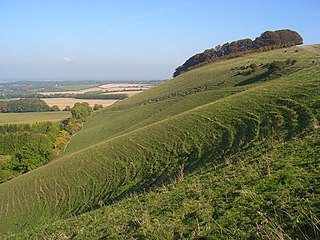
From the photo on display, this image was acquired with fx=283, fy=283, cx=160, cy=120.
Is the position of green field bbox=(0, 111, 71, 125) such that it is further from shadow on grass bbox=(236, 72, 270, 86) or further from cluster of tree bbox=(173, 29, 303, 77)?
shadow on grass bbox=(236, 72, 270, 86)

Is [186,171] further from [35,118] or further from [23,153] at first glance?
[35,118]

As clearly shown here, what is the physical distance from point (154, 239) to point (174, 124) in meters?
21.3

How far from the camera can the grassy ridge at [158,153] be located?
19828 mm

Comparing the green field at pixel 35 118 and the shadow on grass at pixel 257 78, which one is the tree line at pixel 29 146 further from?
the shadow on grass at pixel 257 78

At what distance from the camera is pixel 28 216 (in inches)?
1005

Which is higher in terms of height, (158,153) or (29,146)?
(158,153)

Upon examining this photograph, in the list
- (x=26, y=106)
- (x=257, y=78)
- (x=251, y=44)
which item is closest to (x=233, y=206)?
(x=257, y=78)

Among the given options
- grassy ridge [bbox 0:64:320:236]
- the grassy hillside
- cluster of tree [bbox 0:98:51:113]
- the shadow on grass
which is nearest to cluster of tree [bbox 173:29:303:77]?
the shadow on grass

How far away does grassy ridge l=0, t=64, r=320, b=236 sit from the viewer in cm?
1983

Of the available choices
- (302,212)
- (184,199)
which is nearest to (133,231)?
(184,199)

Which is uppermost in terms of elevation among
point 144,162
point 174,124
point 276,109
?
point 276,109

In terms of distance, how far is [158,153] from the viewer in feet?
81.8

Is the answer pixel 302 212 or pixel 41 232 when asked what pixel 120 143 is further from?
pixel 302 212

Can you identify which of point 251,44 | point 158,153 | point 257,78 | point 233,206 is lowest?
point 158,153
